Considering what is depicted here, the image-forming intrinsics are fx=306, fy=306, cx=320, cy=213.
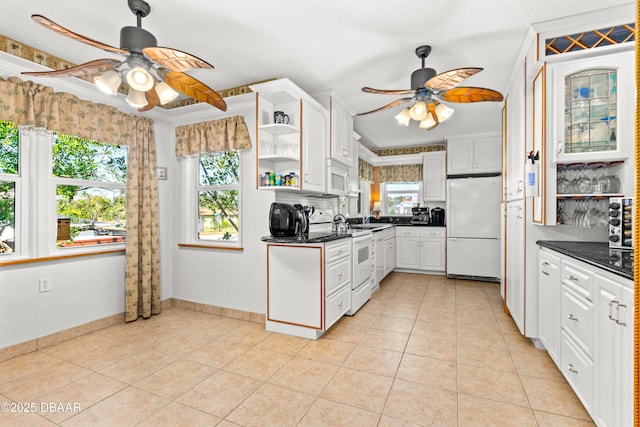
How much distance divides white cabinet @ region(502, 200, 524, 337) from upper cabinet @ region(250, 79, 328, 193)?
78.5 inches

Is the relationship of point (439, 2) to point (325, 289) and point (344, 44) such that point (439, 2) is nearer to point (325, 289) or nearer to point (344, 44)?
point (344, 44)

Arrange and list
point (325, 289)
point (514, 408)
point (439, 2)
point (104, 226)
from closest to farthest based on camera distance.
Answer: point (514, 408)
point (439, 2)
point (325, 289)
point (104, 226)

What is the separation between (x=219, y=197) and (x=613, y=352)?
3.55 meters

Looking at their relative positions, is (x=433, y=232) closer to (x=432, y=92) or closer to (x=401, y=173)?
(x=401, y=173)

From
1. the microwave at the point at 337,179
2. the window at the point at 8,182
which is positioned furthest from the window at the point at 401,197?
the window at the point at 8,182

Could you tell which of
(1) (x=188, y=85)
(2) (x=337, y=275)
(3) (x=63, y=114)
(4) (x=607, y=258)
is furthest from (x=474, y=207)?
(3) (x=63, y=114)

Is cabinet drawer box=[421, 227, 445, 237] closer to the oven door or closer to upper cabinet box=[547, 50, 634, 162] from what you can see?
the oven door

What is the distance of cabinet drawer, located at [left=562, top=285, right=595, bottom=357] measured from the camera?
164 centimetres

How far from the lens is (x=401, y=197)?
679 centimetres

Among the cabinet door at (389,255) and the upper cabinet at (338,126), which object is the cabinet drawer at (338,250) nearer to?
the upper cabinet at (338,126)

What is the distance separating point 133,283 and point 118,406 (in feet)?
5.51

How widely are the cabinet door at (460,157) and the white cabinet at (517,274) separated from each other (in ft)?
6.82

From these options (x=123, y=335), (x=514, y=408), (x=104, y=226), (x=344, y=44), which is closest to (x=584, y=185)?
(x=514, y=408)

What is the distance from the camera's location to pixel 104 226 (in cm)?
324
